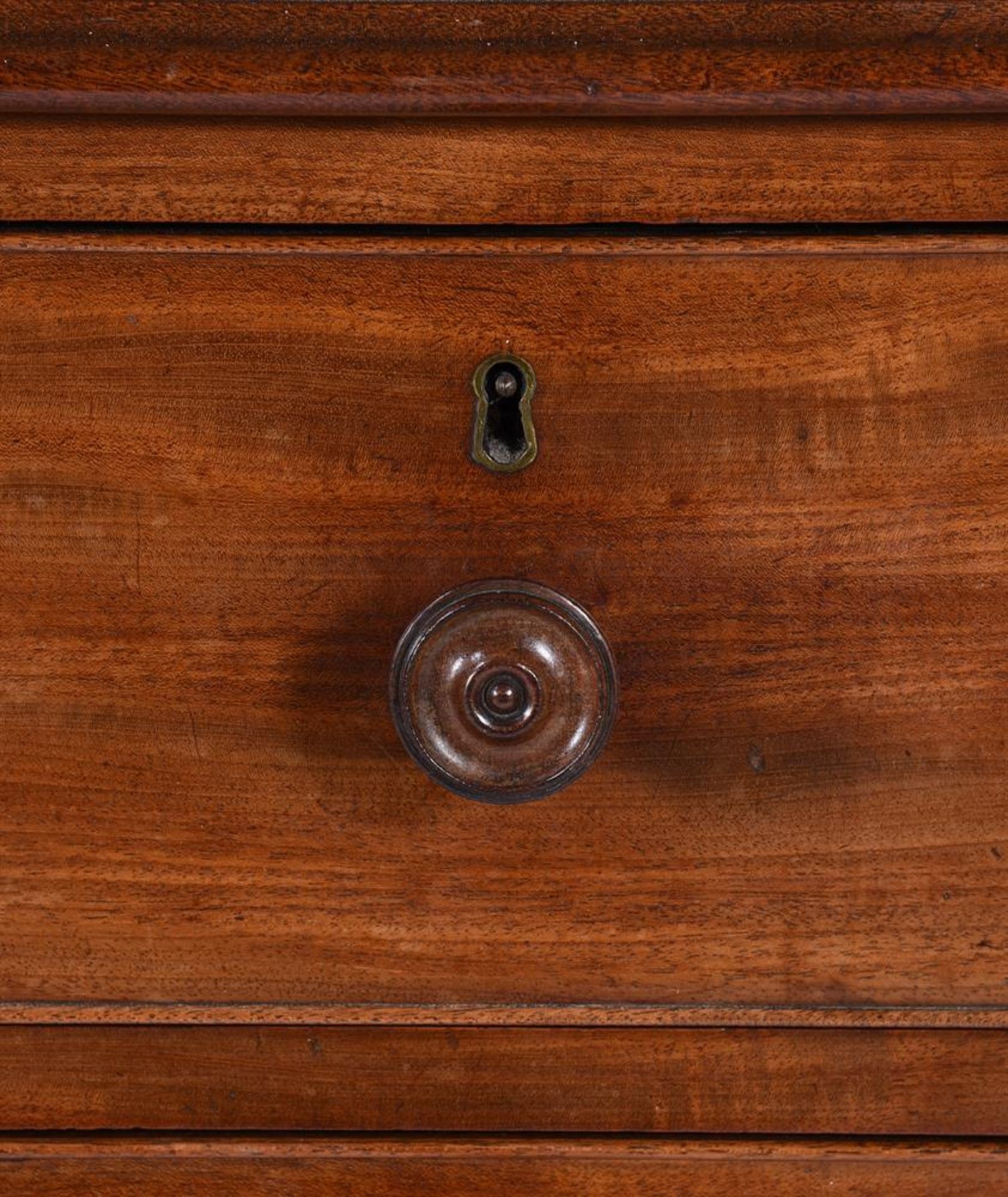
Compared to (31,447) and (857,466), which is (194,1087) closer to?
(31,447)

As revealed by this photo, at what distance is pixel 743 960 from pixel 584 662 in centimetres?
16

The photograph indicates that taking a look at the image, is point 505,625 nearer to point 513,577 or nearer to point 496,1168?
point 513,577

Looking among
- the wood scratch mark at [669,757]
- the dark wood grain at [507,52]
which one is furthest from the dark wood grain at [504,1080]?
the dark wood grain at [507,52]

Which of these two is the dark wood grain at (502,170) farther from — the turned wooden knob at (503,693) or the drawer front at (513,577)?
the turned wooden knob at (503,693)

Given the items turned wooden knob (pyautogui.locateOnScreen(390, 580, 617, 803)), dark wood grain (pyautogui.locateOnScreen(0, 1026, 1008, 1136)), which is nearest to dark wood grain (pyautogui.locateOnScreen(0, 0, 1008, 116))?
turned wooden knob (pyautogui.locateOnScreen(390, 580, 617, 803))

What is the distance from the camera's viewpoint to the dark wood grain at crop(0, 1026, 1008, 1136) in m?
0.52

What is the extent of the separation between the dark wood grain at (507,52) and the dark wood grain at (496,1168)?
0.44 meters

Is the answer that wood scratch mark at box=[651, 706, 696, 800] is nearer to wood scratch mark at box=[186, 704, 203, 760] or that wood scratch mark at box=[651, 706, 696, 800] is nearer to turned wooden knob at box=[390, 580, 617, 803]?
turned wooden knob at box=[390, 580, 617, 803]

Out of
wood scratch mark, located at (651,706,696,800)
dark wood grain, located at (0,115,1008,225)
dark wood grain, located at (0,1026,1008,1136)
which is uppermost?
dark wood grain, located at (0,115,1008,225)

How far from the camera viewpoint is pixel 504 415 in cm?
49

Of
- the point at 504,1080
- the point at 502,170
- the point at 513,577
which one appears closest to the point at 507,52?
the point at 502,170

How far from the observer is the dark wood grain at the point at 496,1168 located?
523 mm

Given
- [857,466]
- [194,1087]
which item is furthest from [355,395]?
[194,1087]

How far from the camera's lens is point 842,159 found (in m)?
0.47
